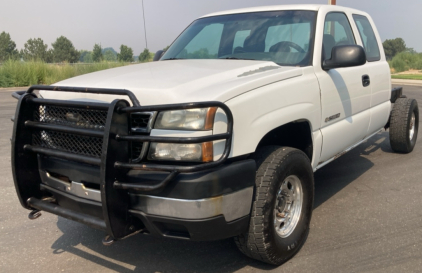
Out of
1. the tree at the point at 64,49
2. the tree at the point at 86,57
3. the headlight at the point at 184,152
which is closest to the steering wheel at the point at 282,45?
Answer: the headlight at the point at 184,152

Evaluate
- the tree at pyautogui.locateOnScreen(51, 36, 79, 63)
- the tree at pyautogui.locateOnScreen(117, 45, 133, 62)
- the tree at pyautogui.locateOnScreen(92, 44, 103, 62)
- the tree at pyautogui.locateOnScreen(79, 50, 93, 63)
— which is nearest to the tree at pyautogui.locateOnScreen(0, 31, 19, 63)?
the tree at pyautogui.locateOnScreen(51, 36, 79, 63)

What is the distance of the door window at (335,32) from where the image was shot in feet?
13.4

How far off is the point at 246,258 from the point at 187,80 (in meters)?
1.41

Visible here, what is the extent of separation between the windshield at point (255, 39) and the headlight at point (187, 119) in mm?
1491

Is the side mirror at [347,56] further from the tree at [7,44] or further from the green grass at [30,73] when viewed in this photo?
the tree at [7,44]

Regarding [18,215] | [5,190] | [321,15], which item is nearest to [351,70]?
[321,15]

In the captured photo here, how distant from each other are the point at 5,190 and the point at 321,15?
390 cm

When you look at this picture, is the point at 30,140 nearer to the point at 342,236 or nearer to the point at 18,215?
the point at 18,215

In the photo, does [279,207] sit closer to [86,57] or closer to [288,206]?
[288,206]

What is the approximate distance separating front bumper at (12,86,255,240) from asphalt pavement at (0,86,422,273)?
2.00 ft

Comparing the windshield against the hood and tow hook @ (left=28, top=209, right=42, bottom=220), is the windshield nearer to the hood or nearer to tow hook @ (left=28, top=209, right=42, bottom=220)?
the hood

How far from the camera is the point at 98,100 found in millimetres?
2783

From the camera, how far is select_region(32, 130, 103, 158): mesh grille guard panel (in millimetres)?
2689

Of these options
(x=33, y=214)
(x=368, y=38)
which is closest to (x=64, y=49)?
(x=368, y=38)
